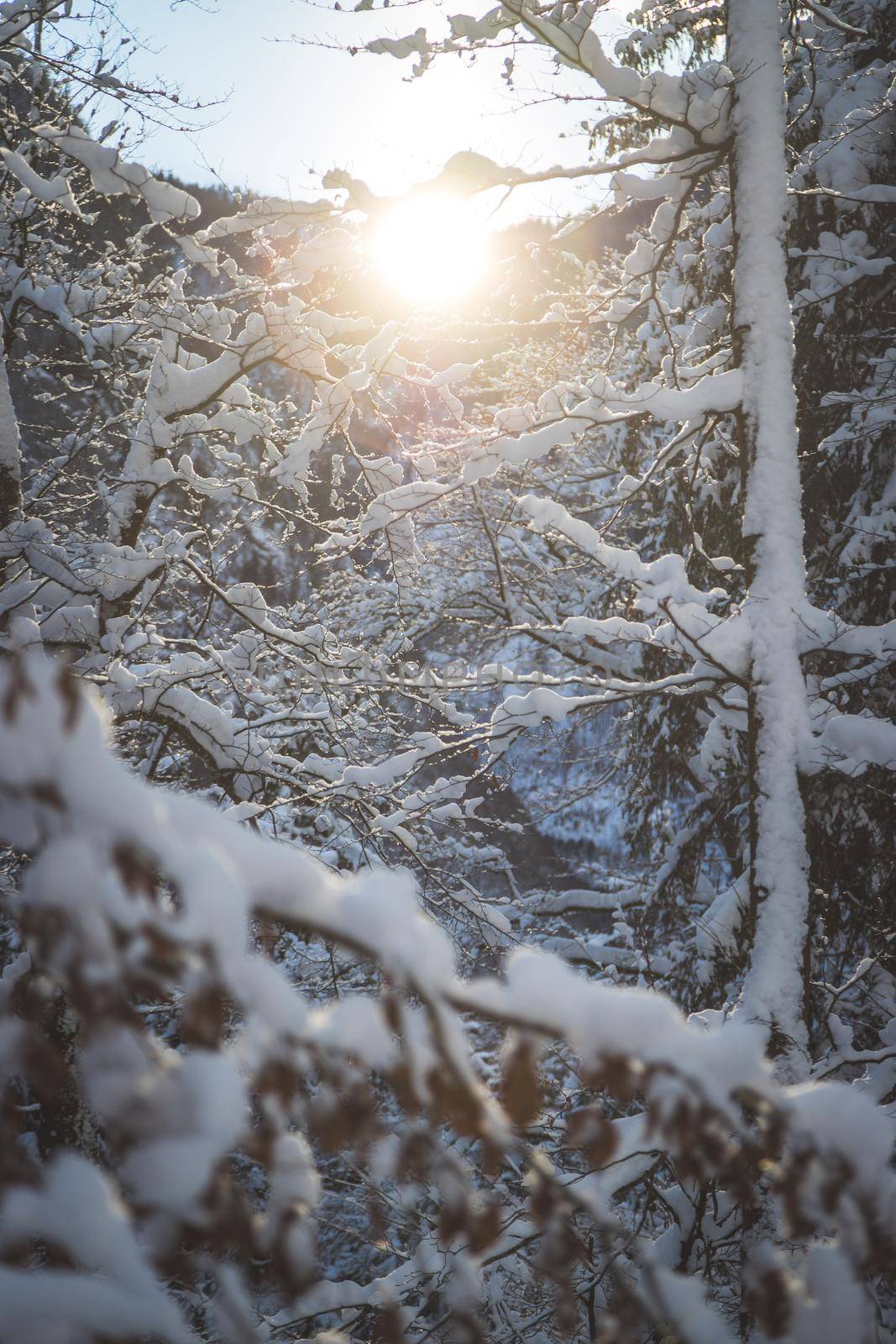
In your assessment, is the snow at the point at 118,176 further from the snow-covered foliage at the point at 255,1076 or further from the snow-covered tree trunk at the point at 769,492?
the snow-covered foliage at the point at 255,1076

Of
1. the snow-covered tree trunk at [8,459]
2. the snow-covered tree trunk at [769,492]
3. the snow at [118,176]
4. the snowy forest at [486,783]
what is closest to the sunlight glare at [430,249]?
the snowy forest at [486,783]

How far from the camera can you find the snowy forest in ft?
2.36

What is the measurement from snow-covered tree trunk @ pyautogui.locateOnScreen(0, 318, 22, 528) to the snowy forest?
0.02 m

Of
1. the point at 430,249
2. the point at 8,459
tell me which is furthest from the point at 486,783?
the point at 8,459

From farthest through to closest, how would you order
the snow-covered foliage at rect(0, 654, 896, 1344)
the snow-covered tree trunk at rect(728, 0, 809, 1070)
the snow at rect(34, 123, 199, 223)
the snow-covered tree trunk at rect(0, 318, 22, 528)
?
the snow-covered tree trunk at rect(0, 318, 22, 528) < the snow at rect(34, 123, 199, 223) < the snow-covered tree trunk at rect(728, 0, 809, 1070) < the snow-covered foliage at rect(0, 654, 896, 1344)

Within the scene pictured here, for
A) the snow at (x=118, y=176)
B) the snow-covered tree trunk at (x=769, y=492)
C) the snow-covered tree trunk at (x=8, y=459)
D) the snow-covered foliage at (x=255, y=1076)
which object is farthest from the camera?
the snow-covered tree trunk at (x=8, y=459)

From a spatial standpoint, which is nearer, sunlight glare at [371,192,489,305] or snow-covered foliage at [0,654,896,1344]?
snow-covered foliage at [0,654,896,1344]

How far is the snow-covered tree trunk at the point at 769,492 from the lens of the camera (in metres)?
2.79

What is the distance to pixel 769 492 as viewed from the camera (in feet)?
10.0

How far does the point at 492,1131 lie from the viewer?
2.57 feet

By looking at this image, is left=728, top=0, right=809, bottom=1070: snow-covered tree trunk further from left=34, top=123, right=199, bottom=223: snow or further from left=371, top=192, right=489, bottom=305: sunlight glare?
left=34, top=123, right=199, bottom=223: snow

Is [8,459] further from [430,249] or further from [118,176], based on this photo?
[430,249]

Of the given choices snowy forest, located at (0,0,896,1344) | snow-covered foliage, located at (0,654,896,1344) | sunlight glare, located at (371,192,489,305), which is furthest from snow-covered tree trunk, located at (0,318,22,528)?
snow-covered foliage, located at (0,654,896,1344)

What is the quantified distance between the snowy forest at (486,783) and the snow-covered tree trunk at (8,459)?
0.02 m
